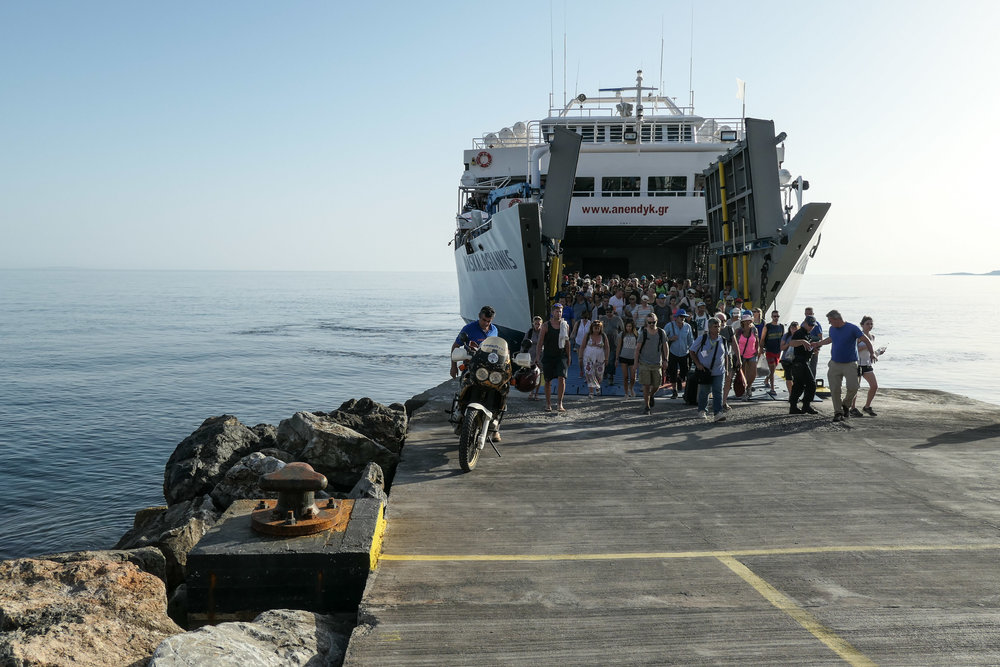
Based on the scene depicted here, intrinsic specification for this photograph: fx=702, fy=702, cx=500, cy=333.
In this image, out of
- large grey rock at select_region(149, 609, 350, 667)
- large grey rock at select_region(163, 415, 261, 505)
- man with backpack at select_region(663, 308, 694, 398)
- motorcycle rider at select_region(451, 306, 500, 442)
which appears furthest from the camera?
man with backpack at select_region(663, 308, 694, 398)

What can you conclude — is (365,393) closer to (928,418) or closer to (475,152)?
(475,152)

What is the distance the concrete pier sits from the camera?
11.8 ft

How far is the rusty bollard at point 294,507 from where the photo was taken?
14.4 feet

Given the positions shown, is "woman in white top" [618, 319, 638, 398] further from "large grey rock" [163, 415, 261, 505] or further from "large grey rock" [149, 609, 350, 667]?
"large grey rock" [149, 609, 350, 667]

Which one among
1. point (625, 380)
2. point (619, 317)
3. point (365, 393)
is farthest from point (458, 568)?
point (365, 393)

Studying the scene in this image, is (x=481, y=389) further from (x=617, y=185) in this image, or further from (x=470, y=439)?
(x=617, y=185)

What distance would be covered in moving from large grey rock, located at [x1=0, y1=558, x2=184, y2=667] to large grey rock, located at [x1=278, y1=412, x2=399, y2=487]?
3115 millimetres

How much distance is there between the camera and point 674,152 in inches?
1064

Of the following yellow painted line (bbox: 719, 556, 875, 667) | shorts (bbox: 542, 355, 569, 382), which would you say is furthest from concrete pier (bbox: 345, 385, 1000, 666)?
shorts (bbox: 542, 355, 569, 382)

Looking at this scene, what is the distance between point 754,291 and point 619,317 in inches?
217

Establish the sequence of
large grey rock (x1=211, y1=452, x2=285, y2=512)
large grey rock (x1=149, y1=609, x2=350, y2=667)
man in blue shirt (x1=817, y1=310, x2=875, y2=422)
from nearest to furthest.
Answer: large grey rock (x1=149, y1=609, x2=350, y2=667), large grey rock (x1=211, y1=452, x2=285, y2=512), man in blue shirt (x1=817, y1=310, x2=875, y2=422)

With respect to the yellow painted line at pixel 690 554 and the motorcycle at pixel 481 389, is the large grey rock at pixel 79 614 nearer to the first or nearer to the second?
the yellow painted line at pixel 690 554

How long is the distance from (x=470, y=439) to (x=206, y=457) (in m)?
4.04

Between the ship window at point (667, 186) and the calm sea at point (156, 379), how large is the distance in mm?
10452
